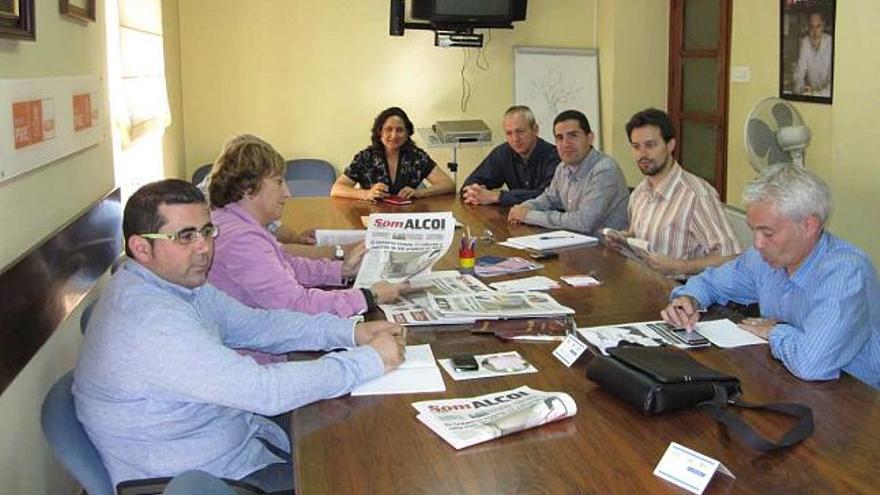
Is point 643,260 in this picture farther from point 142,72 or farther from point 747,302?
point 142,72

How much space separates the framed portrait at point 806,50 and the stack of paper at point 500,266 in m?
2.28

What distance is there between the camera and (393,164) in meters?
5.00

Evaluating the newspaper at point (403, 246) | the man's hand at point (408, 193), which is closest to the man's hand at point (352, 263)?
the newspaper at point (403, 246)

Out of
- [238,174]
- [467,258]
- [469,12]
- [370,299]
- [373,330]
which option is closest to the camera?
[373,330]

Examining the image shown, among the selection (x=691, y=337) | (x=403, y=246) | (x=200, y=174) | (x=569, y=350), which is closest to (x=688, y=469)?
(x=569, y=350)

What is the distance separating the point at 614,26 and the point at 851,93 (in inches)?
114

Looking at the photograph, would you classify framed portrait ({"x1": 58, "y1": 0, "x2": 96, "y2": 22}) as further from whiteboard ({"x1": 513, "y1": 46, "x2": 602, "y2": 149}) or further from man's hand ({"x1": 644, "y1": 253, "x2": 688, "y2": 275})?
whiteboard ({"x1": 513, "y1": 46, "x2": 602, "y2": 149})

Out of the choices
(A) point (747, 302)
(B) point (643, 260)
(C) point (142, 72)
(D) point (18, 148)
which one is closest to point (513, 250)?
(B) point (643, 260)

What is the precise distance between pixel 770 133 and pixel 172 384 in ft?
10.5

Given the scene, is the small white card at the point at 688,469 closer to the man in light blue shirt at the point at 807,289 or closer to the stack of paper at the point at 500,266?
the man in light blue shirt at the point at 807,289

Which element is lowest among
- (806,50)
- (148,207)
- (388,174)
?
(388,174)

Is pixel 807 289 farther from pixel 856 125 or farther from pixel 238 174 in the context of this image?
pixel 856 125

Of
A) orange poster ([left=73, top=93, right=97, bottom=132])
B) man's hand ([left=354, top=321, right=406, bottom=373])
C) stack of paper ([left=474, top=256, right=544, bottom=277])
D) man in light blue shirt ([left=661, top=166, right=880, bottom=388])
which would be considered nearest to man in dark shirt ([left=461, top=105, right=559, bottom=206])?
stack of paper ([left=474, top=256, right=544, bottom=277])

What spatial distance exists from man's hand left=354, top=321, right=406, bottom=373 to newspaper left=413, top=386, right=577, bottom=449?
182 millimetres
